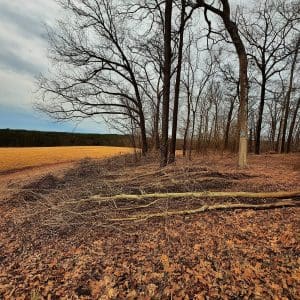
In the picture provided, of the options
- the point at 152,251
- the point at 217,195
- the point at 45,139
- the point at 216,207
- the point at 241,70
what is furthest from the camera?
the point at 45,139

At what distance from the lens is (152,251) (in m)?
4.50

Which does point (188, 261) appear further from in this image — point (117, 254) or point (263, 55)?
point (263, 55)

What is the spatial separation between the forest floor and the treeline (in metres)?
33.8

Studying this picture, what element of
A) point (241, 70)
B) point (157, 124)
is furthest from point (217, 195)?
point (157, 124)

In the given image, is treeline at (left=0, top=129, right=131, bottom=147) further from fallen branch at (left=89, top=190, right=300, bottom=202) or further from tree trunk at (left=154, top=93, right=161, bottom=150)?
fallen branch at (left=89, top=190, right=300, bottom=202)

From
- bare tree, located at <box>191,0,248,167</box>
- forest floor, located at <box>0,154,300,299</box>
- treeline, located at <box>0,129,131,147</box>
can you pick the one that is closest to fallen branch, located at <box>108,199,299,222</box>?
forest floor, located at <box>0,154,300,299</box>

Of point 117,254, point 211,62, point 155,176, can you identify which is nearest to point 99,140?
point 211,62

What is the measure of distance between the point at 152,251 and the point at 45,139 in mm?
50913

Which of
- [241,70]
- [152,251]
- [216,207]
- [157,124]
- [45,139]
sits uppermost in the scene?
[241,70]

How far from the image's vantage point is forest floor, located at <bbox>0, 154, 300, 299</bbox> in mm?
3639

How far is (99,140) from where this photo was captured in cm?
5931

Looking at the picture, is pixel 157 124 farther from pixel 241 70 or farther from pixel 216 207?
pixel 216 207

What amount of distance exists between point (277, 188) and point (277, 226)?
216cm

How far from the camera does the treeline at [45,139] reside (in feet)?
150
